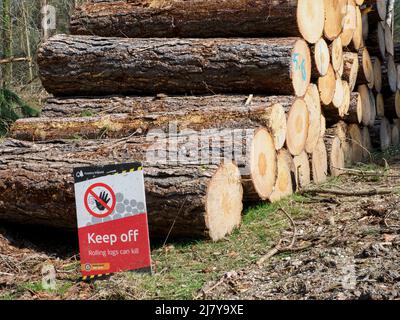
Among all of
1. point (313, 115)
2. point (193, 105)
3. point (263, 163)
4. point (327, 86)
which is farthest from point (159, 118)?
point (327, 86)

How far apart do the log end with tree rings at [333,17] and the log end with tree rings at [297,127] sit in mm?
1220

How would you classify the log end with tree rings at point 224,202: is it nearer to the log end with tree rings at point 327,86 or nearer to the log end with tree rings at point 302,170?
the log end with tree rings at point 302,170

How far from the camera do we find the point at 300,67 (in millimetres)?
6832

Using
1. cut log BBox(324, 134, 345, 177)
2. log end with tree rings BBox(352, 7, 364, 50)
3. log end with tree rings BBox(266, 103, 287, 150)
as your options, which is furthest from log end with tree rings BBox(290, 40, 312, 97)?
log end with tree rings BBox(352, 7, 364, 50)

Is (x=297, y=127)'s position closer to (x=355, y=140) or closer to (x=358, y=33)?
(x=355, y=140)

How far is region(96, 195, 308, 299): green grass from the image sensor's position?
430 centimetres

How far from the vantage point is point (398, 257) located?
167 inches

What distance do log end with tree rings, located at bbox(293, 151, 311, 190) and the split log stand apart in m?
1.01

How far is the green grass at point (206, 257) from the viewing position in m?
4.30

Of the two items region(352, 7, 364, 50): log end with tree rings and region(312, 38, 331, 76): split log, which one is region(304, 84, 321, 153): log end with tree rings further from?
region(352, 7, 364, 50): log end with tree rings

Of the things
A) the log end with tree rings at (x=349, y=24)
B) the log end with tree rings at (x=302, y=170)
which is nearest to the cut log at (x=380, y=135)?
the log end with tree rings at (x=349, y=24)

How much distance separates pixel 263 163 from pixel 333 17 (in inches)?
111
